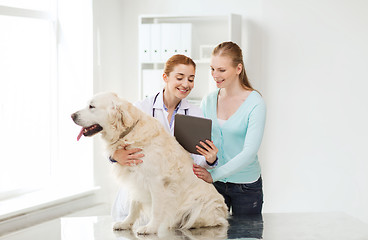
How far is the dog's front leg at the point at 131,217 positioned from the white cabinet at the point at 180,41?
7.99ft

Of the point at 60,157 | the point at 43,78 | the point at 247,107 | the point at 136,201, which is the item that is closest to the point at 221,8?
the point at 43,78

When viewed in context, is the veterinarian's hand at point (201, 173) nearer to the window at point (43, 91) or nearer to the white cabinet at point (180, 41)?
the white cabinet at point (180, 41)

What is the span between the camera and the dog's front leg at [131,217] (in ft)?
7.05

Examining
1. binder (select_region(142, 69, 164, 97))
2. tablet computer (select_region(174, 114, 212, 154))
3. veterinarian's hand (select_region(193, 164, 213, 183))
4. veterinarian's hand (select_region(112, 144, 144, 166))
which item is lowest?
veterinarian's hand (select_region(193, 164, 213, 183))

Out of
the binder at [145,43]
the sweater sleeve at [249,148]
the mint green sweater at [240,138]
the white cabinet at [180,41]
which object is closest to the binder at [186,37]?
the white cabinet at [180,41]

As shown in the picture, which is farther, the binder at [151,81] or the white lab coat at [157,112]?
the binder at [151,81]

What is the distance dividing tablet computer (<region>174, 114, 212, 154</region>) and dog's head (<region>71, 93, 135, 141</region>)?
25 cm

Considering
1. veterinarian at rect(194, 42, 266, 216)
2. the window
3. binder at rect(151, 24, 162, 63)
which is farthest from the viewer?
binder at rect(151, 24, 162, 63)

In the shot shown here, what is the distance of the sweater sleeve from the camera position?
2.24 metres

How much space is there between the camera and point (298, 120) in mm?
4645

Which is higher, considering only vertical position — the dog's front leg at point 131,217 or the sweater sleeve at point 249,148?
the sweater sleeve at point 249,148

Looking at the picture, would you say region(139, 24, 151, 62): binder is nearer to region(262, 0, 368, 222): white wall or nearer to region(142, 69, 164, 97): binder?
region(142, 69, 164, 97): binder

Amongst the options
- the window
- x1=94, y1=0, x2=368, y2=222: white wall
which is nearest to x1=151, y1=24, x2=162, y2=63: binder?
x1=94, y1=0, x2=368, y2=222: white wall

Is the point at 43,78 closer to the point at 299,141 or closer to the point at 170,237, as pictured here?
the point at 299,141
